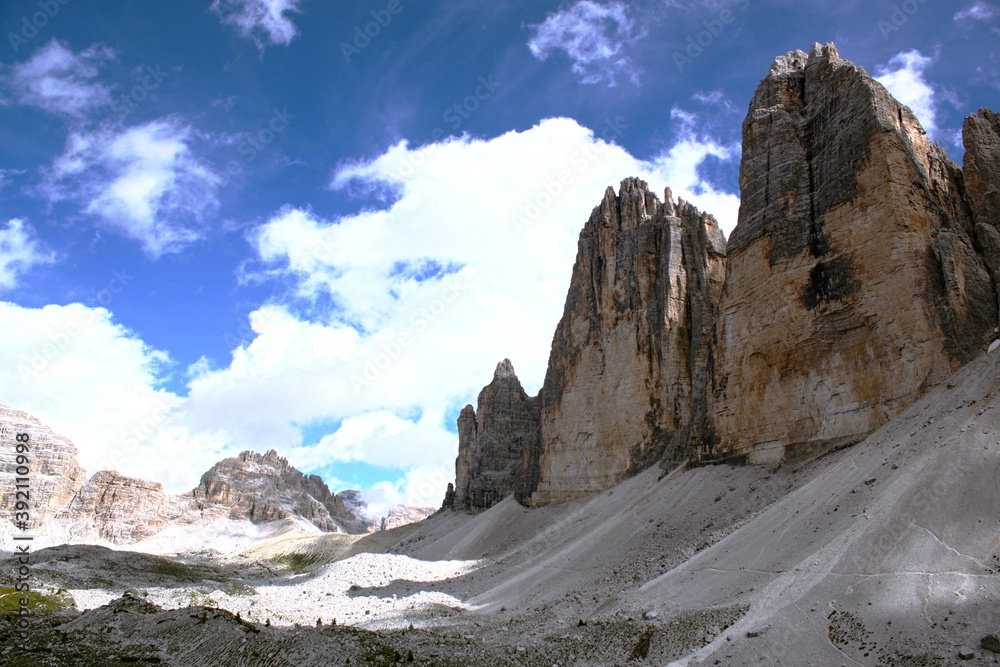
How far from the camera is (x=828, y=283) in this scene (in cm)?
2270

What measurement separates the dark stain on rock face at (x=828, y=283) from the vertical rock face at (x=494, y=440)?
4199 cm

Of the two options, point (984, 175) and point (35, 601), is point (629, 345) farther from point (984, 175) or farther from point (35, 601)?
point (35, 601)

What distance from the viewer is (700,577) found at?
1532cm

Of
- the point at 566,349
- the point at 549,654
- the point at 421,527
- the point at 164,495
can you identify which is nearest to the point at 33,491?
the point at 164,495

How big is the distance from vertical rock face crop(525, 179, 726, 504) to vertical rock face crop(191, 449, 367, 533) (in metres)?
68.6

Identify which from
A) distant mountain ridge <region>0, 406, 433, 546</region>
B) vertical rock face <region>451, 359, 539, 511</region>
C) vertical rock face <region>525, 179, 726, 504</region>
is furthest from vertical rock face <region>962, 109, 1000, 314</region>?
distant mountain ridge <region>0, 406, 433, 546</region>

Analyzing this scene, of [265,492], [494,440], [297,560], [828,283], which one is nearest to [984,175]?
[828,283]

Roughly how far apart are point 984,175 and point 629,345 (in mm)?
21625

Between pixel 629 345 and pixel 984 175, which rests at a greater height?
pixel 984 175

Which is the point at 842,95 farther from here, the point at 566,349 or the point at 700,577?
the point at 566,349

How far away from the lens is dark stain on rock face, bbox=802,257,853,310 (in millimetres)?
22062

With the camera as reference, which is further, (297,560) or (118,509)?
(118,509)

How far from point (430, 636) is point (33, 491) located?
8101 cm

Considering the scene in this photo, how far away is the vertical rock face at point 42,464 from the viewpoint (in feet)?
238
